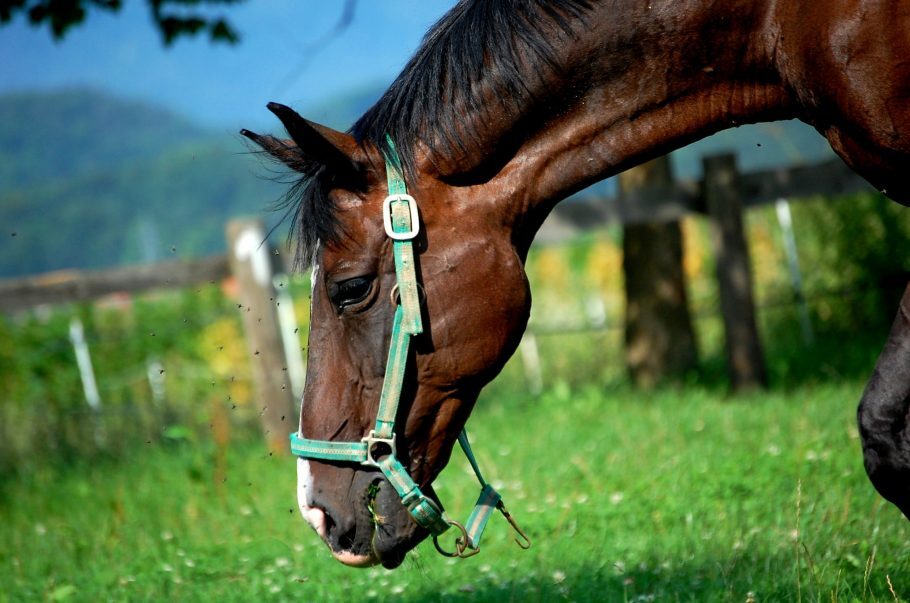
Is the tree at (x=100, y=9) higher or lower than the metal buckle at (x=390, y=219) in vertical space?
higher

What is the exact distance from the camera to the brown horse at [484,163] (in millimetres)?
2480

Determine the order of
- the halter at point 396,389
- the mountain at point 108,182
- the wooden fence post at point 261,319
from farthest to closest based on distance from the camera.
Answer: the mountain at point 108,182
the wooden fence post at point 261,319
the halter at point 396,389

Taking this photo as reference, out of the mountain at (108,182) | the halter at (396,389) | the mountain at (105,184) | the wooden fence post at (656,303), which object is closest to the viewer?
the halter at (396,389)

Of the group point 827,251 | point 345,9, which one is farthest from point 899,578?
point 827,251

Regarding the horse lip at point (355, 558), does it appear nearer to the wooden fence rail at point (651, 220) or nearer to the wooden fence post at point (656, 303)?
the wooden fence rail at point (651, 220)

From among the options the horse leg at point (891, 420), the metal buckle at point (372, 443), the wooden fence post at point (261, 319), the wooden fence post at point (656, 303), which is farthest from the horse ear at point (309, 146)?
the wooden fence post at point (656, 303)

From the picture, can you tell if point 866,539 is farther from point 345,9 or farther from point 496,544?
point 345,9

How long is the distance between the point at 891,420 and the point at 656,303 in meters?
5.56

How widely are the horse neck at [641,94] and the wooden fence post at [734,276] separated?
4.61 m

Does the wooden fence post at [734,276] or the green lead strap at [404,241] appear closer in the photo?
the green lead strap at [404,241]

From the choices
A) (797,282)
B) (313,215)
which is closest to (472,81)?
(313,215)

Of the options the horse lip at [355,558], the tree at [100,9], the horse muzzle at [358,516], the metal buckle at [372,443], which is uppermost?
the tree at [100,9]

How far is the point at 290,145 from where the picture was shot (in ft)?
8.80

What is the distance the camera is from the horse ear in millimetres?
2371
